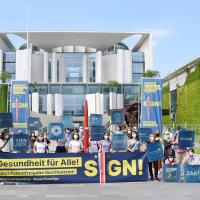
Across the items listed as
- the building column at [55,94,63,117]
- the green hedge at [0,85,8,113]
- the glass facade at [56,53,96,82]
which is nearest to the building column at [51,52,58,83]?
the glass facade at [56,53,96,82]

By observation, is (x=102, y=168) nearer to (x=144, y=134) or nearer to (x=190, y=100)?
(x=144, y=134)

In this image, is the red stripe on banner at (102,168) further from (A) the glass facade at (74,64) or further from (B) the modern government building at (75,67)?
(A) the glass facade at (74,64)

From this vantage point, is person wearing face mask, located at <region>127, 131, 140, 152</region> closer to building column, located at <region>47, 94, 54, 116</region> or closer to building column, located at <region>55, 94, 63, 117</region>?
building column, located at <region>55, 94, 63, 117</region>

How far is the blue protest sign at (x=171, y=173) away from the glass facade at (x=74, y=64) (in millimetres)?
105402

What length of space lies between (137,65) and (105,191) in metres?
113

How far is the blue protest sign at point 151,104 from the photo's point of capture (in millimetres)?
24625

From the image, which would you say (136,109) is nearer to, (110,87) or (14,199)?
(110,87)

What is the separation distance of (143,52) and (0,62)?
36640 millimetres

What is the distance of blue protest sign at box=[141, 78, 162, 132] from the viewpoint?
24.6 m

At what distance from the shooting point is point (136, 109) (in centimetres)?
6750

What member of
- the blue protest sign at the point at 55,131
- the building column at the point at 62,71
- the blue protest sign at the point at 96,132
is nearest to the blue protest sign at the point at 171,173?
the blue protest sign at the point at 96,132

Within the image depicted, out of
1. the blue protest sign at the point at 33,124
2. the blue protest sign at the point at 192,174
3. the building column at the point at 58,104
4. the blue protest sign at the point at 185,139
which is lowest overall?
the blue protest sign at the point at 192,174

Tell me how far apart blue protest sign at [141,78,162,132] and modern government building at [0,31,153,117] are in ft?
276

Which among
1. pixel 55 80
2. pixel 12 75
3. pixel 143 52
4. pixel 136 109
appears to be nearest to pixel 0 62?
pixel 12 75
